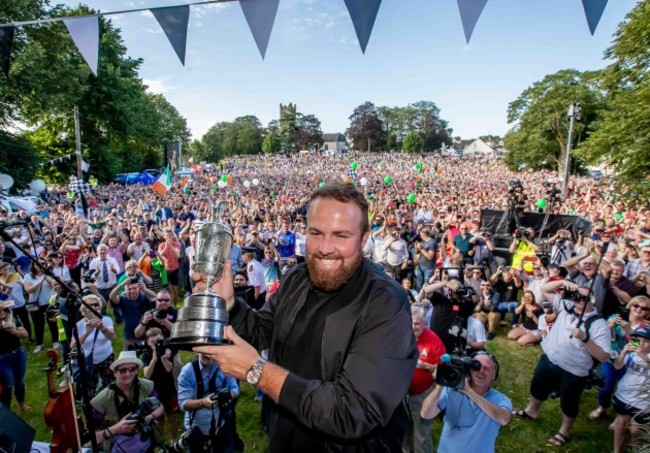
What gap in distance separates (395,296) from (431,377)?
3.23m

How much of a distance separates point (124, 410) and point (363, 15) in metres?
4.77

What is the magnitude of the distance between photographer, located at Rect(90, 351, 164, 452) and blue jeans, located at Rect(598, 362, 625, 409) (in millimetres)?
5515

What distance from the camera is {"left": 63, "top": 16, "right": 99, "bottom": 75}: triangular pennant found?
159 inches

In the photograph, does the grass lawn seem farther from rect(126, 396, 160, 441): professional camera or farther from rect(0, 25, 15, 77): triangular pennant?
rect(0, 25, 15, 77): triangular pennant

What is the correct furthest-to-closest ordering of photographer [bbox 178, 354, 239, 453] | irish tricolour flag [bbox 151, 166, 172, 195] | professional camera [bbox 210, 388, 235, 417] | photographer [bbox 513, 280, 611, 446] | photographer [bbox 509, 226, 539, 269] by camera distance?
irish tricolour flag [bbox 151, 166, 172, 195], photographer [bbox 509, 226, 539, 269], photographer [bbox 513, 280, 611, 446], photographer [bbox 178, 354, 239, 453], professional camera [bbox 210, 388, 235, 417]

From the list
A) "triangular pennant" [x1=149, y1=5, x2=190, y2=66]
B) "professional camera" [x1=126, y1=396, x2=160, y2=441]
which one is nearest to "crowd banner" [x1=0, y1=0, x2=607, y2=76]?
"triangular pennant" [x1=149, y1=5, x2=190, y2=66]

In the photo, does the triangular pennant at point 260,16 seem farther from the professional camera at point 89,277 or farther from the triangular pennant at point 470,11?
the professional camera at point 89,277

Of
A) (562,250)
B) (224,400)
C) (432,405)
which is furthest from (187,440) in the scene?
(562,250)

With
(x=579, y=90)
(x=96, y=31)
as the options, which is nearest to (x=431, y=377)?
(x=96, y=31)

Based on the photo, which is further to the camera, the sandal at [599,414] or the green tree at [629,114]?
the green tree at [629,114]

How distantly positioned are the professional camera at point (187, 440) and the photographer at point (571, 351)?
411 cm

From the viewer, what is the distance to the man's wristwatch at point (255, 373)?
47.2 inches

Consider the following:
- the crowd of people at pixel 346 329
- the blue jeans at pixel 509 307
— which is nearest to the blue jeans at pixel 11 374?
the crowd of people at pixel 346 329

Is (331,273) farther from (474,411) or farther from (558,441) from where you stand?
(558,441)
